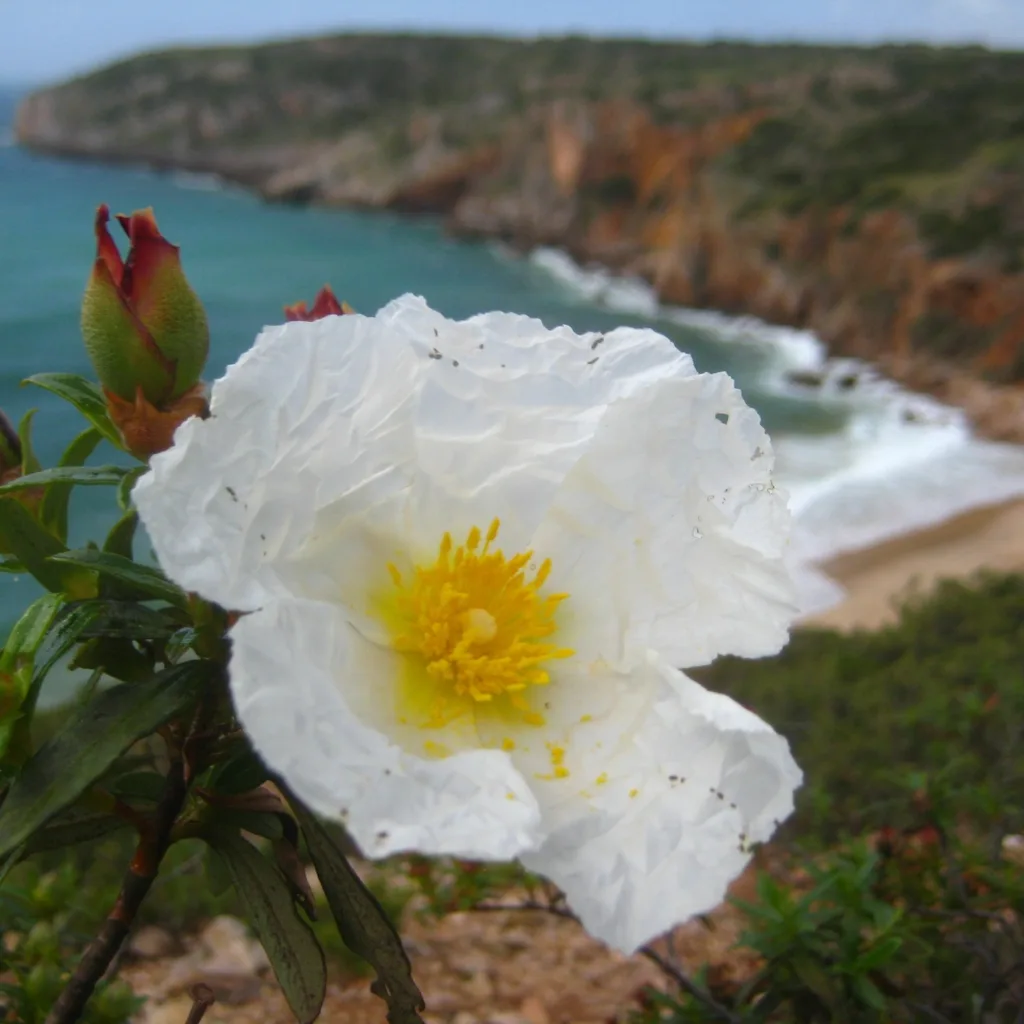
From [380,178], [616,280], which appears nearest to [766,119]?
[616,280]

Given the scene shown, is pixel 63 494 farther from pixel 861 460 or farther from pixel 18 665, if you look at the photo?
pixel 861 460

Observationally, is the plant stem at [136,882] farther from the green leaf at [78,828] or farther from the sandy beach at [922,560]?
the sandy beach at [922,560]

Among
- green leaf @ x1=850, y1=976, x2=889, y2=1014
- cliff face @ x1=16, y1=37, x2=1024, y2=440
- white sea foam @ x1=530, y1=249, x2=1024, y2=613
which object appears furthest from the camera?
cliff face @ x1=16, y1=37, x2=1024, y2=440

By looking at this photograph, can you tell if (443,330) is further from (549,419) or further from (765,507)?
(765,507)

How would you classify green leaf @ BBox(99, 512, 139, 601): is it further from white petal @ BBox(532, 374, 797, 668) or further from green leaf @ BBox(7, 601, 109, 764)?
white petal @ BBox(532, 374, 797, 668)

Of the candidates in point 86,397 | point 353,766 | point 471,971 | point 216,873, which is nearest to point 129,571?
point 86,397

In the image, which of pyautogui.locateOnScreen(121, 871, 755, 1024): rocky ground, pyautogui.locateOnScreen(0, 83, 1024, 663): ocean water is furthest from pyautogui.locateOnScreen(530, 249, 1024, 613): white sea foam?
pyautogui.locateOnScreen(121, 871, 755, 1024): rocky ground
